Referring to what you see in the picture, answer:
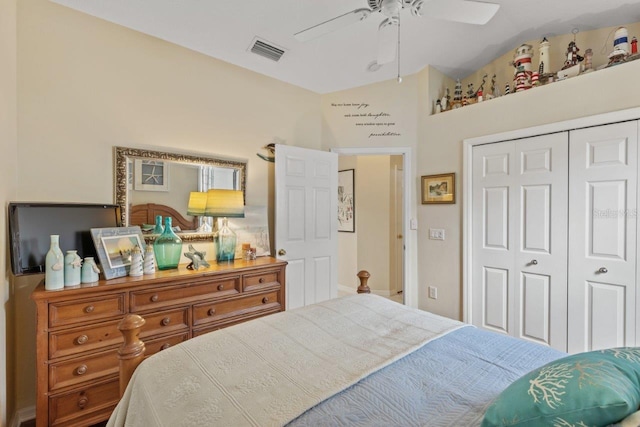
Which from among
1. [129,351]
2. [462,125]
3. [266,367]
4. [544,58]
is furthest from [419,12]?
[129,351]

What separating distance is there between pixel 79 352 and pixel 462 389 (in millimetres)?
1959

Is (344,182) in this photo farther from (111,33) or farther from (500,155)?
(111,33)

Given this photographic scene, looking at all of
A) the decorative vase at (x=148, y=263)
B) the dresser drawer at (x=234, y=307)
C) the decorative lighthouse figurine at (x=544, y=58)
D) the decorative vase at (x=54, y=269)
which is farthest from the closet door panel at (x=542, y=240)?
the decorative vase at (x=54, y=269)

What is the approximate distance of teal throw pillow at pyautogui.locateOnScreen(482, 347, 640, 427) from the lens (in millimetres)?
575

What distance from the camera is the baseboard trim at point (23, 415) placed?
1.82 m

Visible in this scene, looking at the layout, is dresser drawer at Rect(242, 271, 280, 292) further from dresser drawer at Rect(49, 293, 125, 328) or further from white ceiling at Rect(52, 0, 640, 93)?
white ceiling at Rect(52, 0, 640, 93)

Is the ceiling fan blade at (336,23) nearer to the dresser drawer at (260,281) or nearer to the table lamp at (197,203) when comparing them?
the table lamp at (197,203)

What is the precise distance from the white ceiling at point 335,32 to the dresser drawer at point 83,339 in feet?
6.92

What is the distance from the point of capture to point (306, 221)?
10.4ft

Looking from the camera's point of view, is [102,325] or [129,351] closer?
[129,351]

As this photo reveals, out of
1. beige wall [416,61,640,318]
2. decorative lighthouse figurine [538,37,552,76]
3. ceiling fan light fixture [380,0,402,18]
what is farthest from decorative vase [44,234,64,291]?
decorative lighthouse figurine [538,37,552,76]

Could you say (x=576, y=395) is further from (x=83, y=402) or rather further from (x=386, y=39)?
(x=83, y=402)

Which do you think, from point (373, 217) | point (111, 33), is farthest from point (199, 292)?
point (373, 217)

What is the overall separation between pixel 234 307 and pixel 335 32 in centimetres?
238
